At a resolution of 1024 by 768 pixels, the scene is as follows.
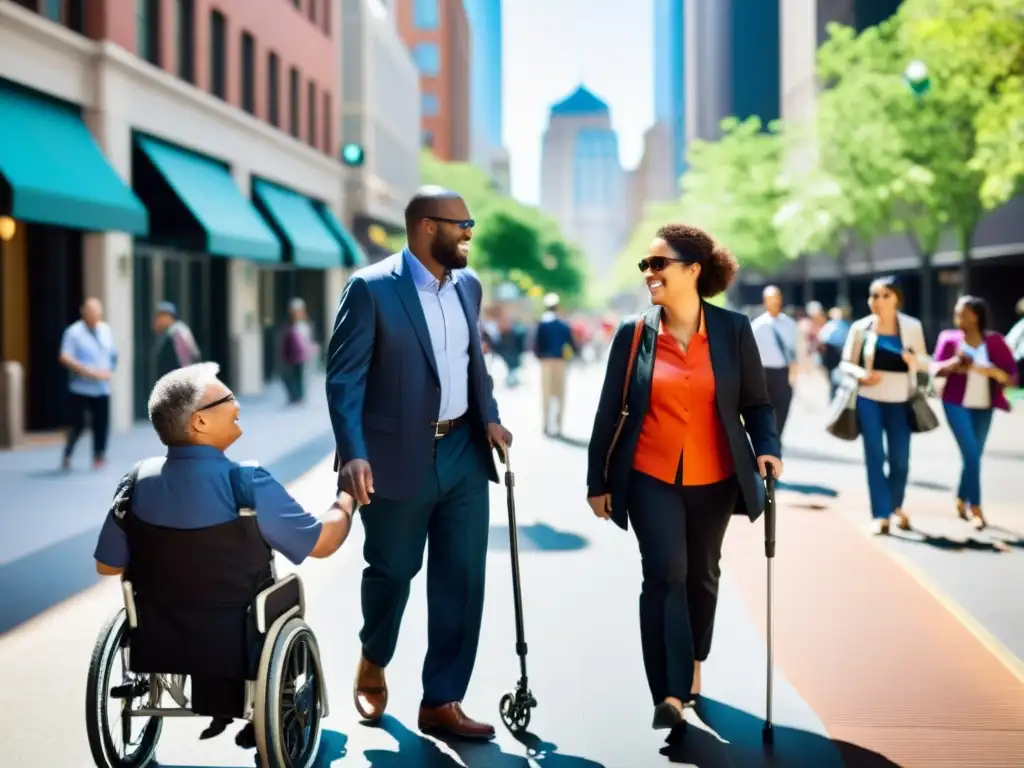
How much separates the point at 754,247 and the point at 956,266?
1509 cm

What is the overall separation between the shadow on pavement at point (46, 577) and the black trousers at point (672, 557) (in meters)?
3.56

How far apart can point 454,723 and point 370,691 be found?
0.40m

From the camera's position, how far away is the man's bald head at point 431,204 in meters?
5.07

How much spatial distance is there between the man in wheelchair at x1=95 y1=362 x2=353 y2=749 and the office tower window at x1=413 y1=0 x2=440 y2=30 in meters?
97.6

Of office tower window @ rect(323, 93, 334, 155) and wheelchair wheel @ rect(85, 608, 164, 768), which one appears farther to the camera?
office tower window @ rect(323, 93, 334, 155)

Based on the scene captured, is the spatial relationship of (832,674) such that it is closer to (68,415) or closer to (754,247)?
(68,415)

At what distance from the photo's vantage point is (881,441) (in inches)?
396

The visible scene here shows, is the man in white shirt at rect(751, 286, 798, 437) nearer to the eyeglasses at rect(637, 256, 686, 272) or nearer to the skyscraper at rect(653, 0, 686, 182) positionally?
the eyeglasses at rect(637, 256, 686, 272)

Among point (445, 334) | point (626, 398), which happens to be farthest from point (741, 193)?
point (445, 334)

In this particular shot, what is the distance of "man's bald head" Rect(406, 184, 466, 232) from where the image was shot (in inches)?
199

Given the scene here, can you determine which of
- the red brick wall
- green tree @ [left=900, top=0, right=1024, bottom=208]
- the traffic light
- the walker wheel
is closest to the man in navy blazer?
the walker wheel

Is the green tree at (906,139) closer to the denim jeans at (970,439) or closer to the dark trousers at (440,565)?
the denim jeans at (970,439)

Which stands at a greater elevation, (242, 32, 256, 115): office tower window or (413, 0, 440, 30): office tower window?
(413, 0, 440, 30): office tower window

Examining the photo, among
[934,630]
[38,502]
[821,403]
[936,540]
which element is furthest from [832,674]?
[821,403]
